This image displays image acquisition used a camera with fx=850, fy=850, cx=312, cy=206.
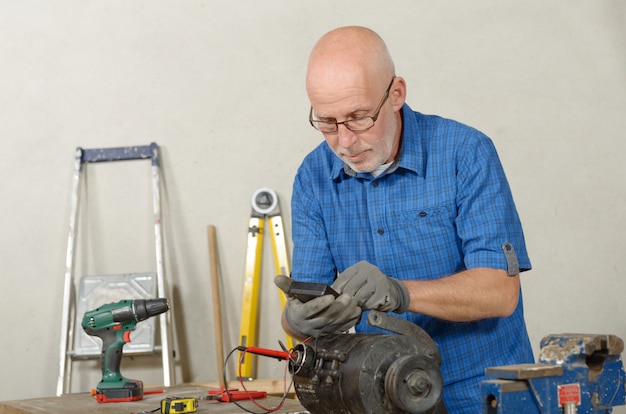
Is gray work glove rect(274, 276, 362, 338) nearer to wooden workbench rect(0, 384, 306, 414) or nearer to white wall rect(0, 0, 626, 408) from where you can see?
wooden workbench rect(0, 384, 306, 414)

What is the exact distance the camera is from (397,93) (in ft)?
6.42

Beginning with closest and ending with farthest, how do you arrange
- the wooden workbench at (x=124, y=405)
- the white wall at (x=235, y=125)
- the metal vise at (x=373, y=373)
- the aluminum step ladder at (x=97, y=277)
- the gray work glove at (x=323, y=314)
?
the metal vise at (x=373, y=373) → the gray work glove at (x=323, y=314) → the wooden workbench at (x=124, y=405) → the aluminum step ladder at (x=97, y=277) → the white wall at (x=235, y=125)

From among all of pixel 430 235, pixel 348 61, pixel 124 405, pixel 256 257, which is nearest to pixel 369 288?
pixel 430 235

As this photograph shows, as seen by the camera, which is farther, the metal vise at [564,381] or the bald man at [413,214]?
the bald man at [413,214]

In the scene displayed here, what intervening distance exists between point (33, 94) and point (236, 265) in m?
1.18

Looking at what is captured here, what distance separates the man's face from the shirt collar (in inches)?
1.1

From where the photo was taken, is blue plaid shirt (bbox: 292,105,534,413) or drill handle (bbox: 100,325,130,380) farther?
drill handle (bbox: 100,325,130,380)

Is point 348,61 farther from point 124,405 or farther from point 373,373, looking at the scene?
point 124,405

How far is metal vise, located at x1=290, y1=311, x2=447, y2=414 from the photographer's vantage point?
1.41 meters

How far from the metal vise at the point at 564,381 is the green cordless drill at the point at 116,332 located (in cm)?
145

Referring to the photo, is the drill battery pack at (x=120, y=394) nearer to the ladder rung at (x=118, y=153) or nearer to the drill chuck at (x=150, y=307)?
the drill chuck at (x=150, y=307)

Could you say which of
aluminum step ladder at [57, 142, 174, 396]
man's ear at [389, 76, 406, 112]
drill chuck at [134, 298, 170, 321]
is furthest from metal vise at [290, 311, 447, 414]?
aluminum step ladder at [57, 142, 174, 396]

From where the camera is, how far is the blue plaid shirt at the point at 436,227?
184 cm

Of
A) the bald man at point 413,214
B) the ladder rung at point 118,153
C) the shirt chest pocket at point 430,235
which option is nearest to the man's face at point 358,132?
the bald man at point 413,214
